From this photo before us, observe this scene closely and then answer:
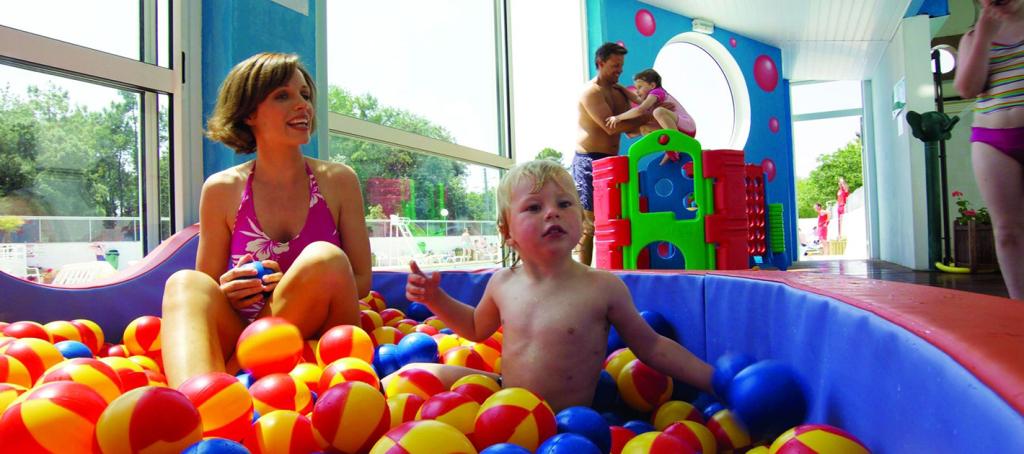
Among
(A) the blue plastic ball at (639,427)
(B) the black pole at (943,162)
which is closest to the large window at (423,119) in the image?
(A) the blue plastic ball at (639,427)

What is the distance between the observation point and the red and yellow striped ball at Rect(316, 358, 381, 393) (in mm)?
1381

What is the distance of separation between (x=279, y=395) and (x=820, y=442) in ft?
3.12

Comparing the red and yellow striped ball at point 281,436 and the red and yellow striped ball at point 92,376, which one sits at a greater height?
the red and yellow striped ball at point 92,376

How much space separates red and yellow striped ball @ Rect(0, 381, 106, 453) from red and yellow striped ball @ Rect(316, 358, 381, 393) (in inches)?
17.9

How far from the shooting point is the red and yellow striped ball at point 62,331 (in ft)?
5.76

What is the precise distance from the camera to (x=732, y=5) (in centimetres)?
728

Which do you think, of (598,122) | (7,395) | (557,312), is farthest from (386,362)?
(598,122)

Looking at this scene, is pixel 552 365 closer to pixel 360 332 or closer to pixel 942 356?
pixel 360 332

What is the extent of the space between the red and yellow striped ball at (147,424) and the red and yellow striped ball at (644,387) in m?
0.89

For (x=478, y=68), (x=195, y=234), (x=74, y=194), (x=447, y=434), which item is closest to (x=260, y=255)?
(x=195, y=234)

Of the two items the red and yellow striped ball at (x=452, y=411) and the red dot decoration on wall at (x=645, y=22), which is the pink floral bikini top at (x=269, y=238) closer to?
the red and yellow striped ball at (x=452, y=411)

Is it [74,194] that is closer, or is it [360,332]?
[360,332]

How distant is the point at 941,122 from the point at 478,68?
3.79 metres

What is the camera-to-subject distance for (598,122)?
12.0 feet
